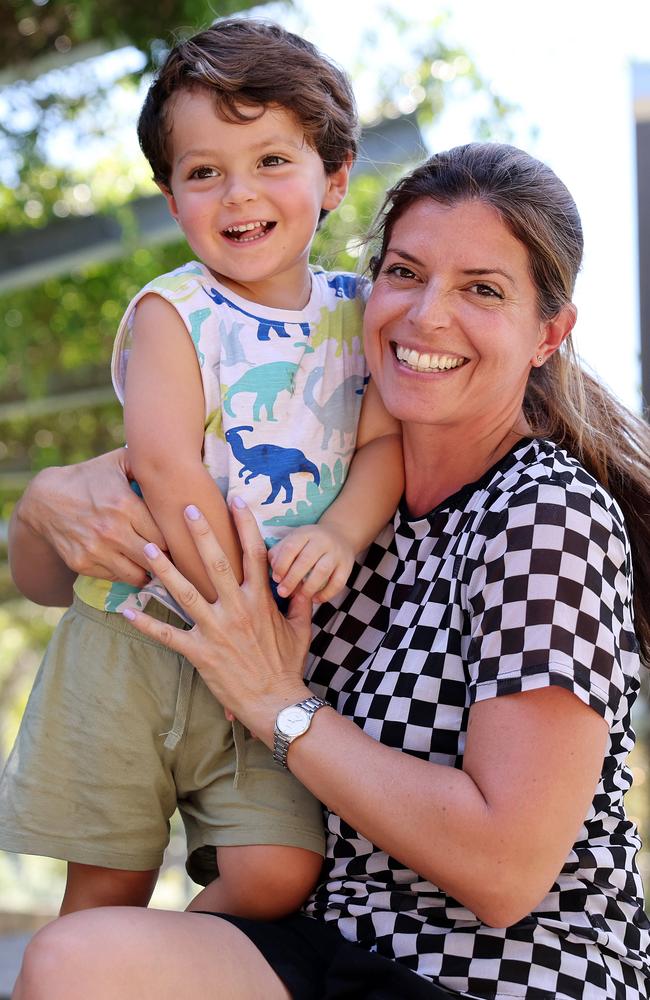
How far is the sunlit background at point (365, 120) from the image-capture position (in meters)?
4.40

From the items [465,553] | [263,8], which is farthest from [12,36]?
[465,553]

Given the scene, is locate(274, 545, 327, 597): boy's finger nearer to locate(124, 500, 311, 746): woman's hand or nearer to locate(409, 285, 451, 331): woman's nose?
locate(124, 500, 311, 746): woman's hand

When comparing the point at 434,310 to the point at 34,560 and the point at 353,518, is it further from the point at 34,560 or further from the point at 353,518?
the point at 34,560

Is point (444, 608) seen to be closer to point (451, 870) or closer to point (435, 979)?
point (451, 870)

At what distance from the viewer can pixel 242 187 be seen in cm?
187

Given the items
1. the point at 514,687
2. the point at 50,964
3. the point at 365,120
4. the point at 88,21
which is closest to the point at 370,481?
the point at 514,687

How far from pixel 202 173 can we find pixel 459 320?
51cm

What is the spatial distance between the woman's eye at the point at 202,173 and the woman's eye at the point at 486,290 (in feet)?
1.57

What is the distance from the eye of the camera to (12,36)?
401 cm

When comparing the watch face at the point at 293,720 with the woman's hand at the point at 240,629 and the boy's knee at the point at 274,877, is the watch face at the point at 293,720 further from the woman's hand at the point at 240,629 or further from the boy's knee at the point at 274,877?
the boy's knee at the point at 274,877

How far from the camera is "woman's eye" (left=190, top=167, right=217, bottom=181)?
6.32ft

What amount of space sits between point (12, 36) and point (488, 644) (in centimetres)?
330

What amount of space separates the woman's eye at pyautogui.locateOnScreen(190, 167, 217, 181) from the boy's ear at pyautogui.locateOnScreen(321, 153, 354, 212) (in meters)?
0.25

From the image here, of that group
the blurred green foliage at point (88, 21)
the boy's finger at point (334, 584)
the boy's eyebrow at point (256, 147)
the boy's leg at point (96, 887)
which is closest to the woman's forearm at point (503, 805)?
the boy's finger at point (334, 584)
